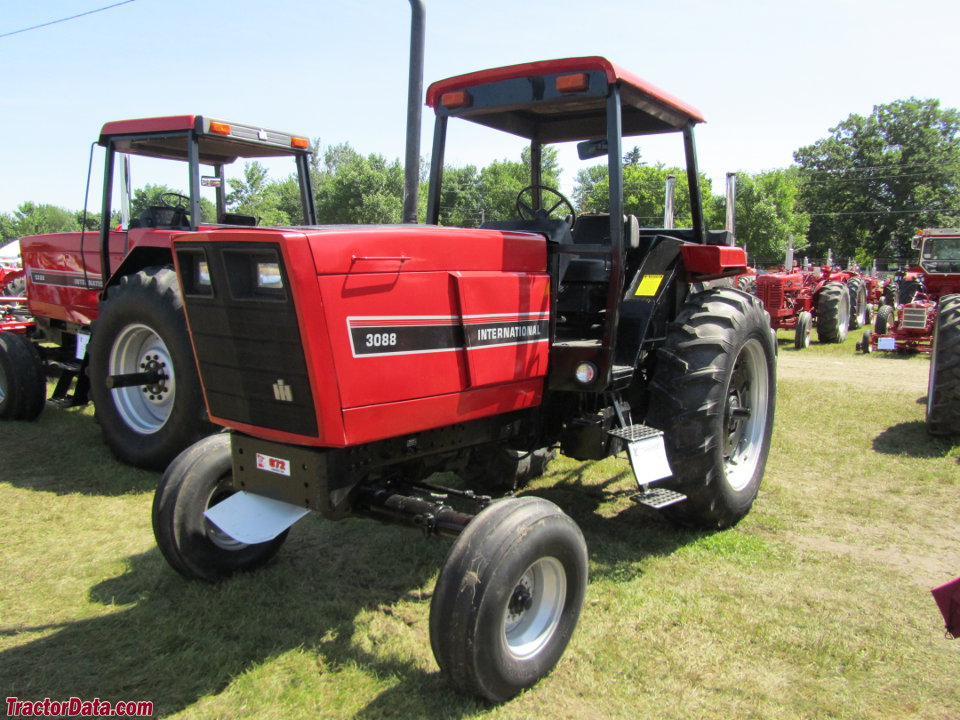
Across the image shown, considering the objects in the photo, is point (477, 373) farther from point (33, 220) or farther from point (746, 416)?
point (33, 220)

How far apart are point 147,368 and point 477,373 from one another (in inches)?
132

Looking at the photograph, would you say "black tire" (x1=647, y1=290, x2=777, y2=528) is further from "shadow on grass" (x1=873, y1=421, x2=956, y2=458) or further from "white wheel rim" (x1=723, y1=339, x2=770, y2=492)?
"shadow on grass" (x1=873, y1=421, x2=956, y2=458)

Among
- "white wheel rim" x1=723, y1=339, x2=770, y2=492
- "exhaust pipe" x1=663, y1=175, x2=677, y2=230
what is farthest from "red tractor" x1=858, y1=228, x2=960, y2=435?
"exhaust pipe" x1=663, y1=175, x2=677, y2=230

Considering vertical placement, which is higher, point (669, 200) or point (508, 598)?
point (669, 200)

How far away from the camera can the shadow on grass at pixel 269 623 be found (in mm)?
2650

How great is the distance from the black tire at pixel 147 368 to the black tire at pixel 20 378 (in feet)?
4.89

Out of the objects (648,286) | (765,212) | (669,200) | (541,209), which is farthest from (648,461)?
(765,212)

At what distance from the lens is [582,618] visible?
3170 mm

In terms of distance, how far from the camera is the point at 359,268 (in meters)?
2.52

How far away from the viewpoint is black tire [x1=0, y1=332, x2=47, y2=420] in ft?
21.2

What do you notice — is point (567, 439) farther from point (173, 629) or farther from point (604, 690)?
point (173, 629)

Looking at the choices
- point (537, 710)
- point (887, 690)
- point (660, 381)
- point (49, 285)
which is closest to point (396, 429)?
point (537, 710)

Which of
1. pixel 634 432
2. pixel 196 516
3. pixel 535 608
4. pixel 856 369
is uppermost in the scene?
pixel 634 432

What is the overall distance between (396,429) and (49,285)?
5995 mm
